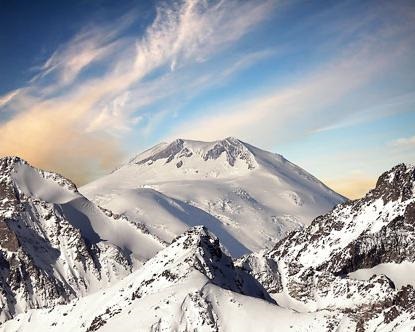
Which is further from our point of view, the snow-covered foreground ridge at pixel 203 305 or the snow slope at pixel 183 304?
→ the snow slope at pixel 183 304

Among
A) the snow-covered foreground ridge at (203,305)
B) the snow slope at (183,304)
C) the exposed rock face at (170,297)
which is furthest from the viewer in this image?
the exposed rock face at (170,297)

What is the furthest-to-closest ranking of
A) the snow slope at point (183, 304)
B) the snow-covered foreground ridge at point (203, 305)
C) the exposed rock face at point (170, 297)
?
the exposed rock face at point (170, 297) → the snow slope at point (183, 304) → the snow-covered foreground ridge at point (203, 305)

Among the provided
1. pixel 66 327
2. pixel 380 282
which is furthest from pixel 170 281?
pixel 380 282

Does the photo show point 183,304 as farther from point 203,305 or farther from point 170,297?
point 203,305

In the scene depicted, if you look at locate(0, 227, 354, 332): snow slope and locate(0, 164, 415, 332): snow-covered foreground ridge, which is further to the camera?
locate(0, 227, 354, 332): snow slope

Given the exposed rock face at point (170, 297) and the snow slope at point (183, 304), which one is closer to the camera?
the snow slope at point (183, 304)

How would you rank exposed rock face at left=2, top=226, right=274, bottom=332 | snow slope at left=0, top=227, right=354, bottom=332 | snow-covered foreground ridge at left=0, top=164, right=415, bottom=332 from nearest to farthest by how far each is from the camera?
snow-covered foreground ridge at left=0, top=164, right=415, bottom=332 < snow slope at left=0, top=227, right=354, bottom=332 < exposed rock face at left=2, top=226, right=274, bottom=332

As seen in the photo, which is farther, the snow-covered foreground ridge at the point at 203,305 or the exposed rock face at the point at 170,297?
the exposed rock face at the point at 170,297

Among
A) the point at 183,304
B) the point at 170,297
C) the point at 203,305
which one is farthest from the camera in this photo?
the point at 170,297

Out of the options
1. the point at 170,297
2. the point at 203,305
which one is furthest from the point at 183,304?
the point at 203,305

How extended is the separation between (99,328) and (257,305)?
4103 centimetres

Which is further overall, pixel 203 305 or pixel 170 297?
pixel 170 297

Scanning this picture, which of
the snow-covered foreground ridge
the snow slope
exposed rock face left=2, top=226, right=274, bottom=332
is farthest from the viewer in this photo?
exposed rock face left=2, top=226, right=274, bottom=332

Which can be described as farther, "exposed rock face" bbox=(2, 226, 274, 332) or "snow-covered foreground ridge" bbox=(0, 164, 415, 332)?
"exposed rock face" bbox=(2, 226, 274, 332)
